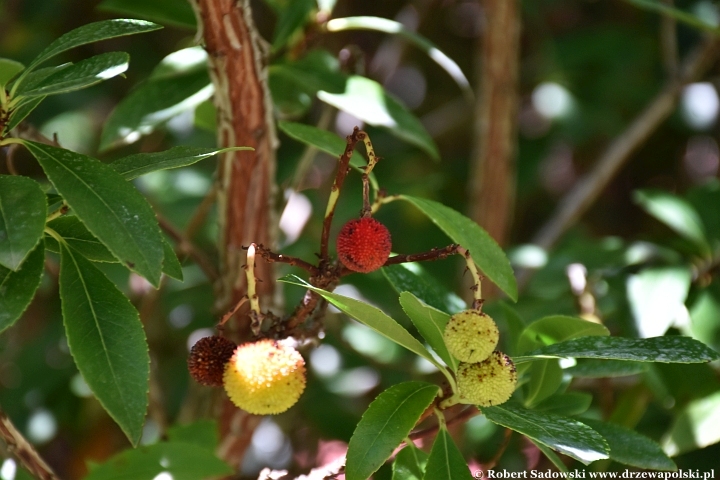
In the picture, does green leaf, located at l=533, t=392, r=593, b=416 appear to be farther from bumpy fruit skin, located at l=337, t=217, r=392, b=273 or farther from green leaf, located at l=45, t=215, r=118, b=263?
green leaf, located at l=45, t=215, r=118, b=263

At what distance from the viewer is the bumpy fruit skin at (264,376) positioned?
→ 27.9 inches

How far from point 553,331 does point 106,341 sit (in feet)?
1.58

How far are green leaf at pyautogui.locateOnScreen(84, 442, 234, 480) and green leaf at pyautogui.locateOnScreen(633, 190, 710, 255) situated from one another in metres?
0.90

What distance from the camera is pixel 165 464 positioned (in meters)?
0.91

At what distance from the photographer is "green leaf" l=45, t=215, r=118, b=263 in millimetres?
734

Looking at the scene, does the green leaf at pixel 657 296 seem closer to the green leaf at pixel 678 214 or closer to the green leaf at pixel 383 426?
the green leaf at pixel 678 214

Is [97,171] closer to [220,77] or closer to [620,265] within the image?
[220,77]

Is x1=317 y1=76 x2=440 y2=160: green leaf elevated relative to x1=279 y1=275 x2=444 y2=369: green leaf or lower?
elevated

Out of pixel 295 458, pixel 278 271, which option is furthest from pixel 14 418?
pixel 278 271

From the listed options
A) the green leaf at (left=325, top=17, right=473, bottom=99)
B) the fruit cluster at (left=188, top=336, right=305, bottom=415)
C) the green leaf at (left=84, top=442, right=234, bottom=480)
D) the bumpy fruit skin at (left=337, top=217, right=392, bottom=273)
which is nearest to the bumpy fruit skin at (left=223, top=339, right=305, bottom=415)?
the fruit cluster at (left=188, top=336, right=305, bottom=415)

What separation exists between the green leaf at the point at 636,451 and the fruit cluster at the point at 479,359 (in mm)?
211

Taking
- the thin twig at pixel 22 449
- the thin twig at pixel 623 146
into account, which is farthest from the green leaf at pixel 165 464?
the thin twig at pixel 623 146

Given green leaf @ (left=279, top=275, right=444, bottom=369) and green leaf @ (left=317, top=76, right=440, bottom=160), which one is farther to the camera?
green leaf @ (left=317, top=76, right=440, bottom=160)

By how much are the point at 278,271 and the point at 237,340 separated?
0.14m
